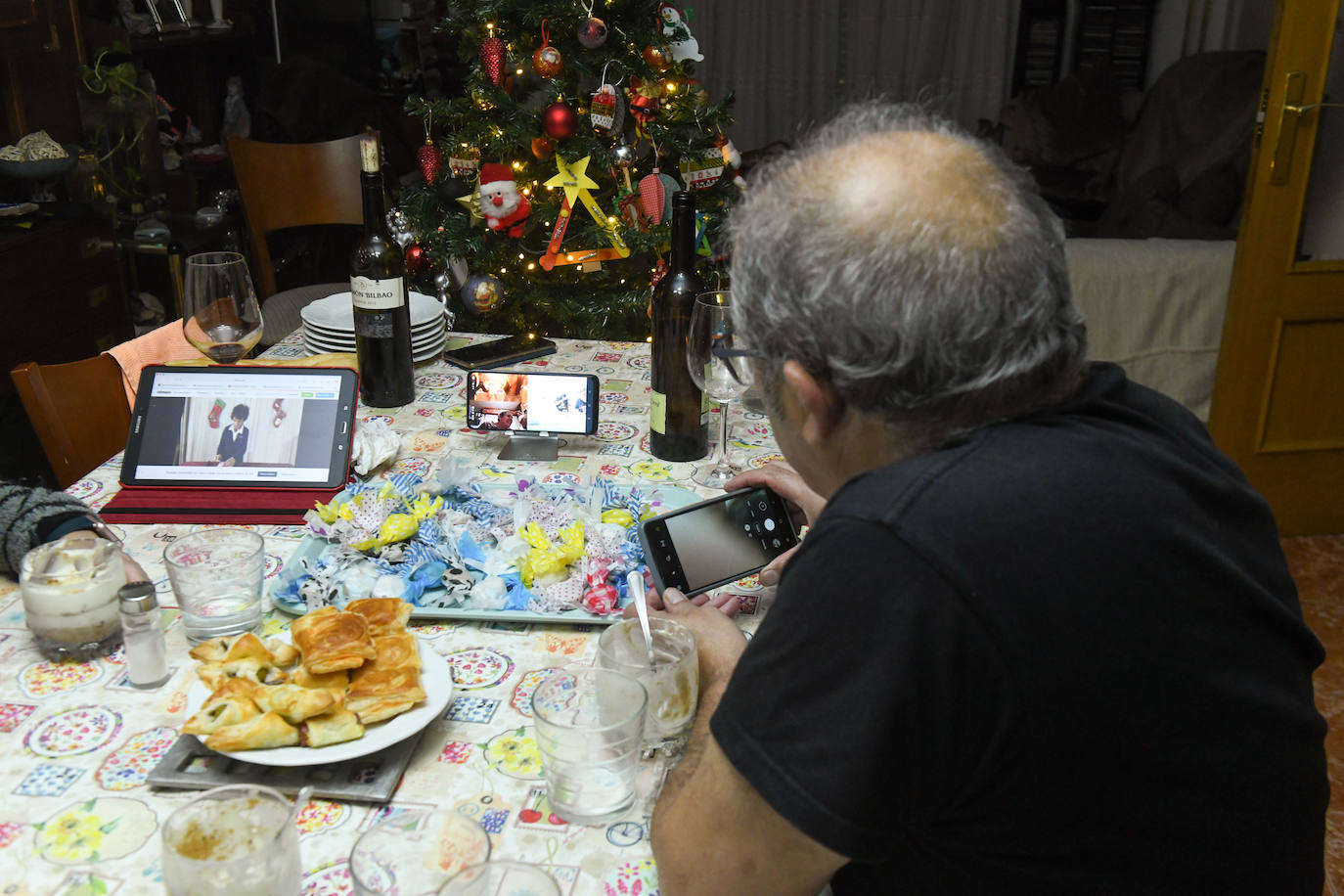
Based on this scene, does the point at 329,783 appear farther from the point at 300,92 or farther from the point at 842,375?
A: the point at 300,92

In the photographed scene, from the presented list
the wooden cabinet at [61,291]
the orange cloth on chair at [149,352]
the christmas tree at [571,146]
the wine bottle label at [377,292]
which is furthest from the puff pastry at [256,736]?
the wooden cabinet at [61,291]

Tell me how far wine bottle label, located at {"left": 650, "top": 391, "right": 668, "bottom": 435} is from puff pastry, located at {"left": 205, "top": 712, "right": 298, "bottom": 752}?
2.61 feet

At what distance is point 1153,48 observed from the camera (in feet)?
16.6

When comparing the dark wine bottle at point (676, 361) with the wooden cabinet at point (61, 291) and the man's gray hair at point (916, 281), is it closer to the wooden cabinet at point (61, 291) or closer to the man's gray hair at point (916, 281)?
the man's gray hair at point (916, 281)

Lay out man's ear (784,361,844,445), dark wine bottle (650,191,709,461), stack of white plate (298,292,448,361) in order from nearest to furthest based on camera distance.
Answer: man's ear (784,361,844,445) < dark wine bottle (650,191,709,461) < stack of white plate (298,292,448,361)

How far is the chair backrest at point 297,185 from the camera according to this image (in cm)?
304

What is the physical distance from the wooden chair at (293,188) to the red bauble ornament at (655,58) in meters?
1.13

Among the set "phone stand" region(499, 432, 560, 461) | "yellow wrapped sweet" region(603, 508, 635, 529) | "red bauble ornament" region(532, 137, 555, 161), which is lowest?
"phone stand" region(499, 432, 560, 461)

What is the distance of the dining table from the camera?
0.83 meters

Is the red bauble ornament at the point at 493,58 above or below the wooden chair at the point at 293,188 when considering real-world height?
above

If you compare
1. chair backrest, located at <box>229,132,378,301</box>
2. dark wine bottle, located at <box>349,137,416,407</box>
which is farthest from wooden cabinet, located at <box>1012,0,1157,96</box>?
dark wine bottle, located at <box>349,137,416,407</box>

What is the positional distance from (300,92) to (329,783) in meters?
3.85

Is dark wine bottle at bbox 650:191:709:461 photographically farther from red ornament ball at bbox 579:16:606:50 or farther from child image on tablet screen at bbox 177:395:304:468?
red ornament ball at bbox 579:16:606:50

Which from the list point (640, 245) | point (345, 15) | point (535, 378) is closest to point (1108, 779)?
point (535, 378)
